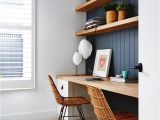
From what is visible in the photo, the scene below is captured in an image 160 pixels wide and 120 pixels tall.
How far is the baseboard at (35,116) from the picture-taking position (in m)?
3.69

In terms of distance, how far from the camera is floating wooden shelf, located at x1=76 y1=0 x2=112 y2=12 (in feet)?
11.6

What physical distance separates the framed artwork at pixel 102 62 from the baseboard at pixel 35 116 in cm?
100

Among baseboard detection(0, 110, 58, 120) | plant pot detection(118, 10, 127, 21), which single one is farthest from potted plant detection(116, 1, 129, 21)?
baseboard detection(0, 110, 58, 120)

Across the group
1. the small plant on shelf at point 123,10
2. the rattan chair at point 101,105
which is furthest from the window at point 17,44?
the rattan chair at point 101,105

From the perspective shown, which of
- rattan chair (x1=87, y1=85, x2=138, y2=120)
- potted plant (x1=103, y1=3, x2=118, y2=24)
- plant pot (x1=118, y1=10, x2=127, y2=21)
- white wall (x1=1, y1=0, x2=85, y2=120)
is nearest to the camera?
rattan chair (x1=87, y1=85, x2=138, y2=120)

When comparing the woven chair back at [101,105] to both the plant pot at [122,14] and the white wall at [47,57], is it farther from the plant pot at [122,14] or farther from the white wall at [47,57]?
the white wall at [47,57]

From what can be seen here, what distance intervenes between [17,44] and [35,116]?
120 cm

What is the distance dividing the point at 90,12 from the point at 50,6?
0.70 metres
